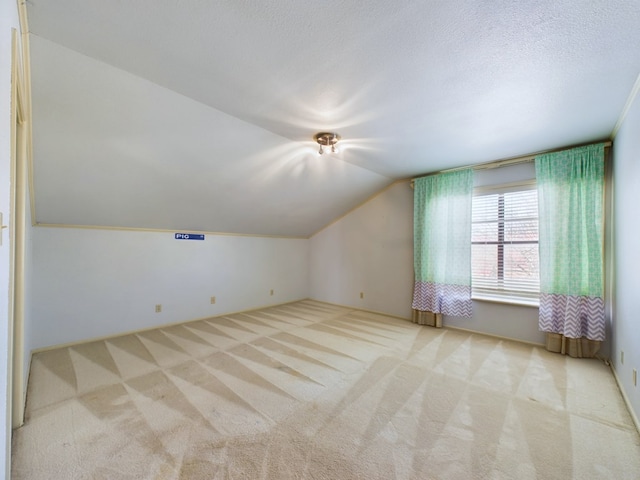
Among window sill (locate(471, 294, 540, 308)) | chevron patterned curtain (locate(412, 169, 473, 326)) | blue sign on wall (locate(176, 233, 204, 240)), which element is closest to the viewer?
window sill (locate(471, 294, 540, 308))

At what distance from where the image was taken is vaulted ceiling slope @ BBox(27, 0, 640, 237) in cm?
139

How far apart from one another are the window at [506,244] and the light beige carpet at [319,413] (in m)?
0.74

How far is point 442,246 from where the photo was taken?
404 centimetres

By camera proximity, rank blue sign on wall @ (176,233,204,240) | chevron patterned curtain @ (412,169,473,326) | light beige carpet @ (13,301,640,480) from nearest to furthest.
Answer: light beige carpet @ (13,301,640,480)
chevron patterned curtain @ (412,169,473,326)
blue sign on wall @ (176,233,204,240)

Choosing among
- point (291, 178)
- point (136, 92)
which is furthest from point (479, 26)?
point (291, 178)

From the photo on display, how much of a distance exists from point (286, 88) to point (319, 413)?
241 centimetres

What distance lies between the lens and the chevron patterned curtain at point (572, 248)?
292 centimetres

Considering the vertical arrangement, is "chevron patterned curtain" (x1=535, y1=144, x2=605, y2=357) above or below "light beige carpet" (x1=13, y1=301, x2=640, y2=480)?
Result: above

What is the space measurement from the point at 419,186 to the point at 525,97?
2.18m

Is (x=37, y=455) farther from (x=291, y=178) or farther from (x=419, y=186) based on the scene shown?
(x=419, y=186)

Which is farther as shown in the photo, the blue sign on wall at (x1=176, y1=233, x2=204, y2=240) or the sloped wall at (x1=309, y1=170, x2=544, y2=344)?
the blue sign on wall at (x1=176, y1=233, x2=204, y2=240)

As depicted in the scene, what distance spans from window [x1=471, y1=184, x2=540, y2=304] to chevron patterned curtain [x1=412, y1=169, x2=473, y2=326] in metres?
0.17

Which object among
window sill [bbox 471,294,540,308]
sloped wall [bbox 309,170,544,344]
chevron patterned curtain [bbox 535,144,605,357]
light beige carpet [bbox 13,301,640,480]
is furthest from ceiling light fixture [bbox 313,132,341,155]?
window sill [bbox 471,294,540,308]

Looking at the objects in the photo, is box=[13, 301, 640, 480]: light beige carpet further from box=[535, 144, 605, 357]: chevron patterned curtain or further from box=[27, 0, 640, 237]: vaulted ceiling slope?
box=[27, 0, 640, 237]: vaulted ceiling slope
